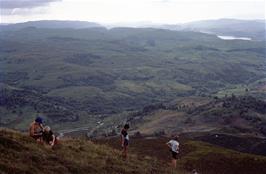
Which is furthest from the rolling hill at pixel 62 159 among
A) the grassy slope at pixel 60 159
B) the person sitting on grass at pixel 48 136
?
the person sitting on grass at pixel 48 136

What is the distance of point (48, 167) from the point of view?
25.8 meters

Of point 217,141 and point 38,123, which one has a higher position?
point 38,123

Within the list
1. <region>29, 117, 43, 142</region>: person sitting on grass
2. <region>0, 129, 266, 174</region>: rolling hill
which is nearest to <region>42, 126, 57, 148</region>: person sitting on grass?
<region>29, 117, 43, 142</region>: person sitting on grass

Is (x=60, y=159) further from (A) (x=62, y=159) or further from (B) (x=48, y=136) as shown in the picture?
(B) (x=48, y=136)

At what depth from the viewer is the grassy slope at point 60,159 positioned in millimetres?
24828

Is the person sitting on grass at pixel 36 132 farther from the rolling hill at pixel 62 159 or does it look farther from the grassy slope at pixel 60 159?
the grassy slope at pixel 60 159

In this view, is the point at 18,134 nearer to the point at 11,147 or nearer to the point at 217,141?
the point at 11,147

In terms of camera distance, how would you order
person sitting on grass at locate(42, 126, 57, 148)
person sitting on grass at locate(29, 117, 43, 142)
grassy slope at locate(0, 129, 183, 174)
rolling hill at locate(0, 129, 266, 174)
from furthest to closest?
1. person sitting on grass at locate(42, 126, 57, 148)
2. person sitting on grass at locate(29, 117, 43, 142)
3. rolling hill at locate(0, 129, 266, 174)
4. grassy slope at locate(0, 129, 183, 174)

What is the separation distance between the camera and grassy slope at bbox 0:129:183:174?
977 inches

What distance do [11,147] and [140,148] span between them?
45963 mm

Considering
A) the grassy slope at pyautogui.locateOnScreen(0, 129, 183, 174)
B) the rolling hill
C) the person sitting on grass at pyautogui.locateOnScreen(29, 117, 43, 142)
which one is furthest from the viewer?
the person sitting on grass at pyautogui.locateOnScreen(29, 117, 43, 142)

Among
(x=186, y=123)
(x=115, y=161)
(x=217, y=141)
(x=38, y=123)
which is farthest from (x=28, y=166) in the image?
(x=186, y=123)

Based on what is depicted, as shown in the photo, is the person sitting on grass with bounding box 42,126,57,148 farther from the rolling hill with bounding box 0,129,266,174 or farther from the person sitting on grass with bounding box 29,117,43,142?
the rolling hill with bounding box 0,129,266,174

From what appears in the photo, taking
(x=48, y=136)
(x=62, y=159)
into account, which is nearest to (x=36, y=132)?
(x=48, y=136)
